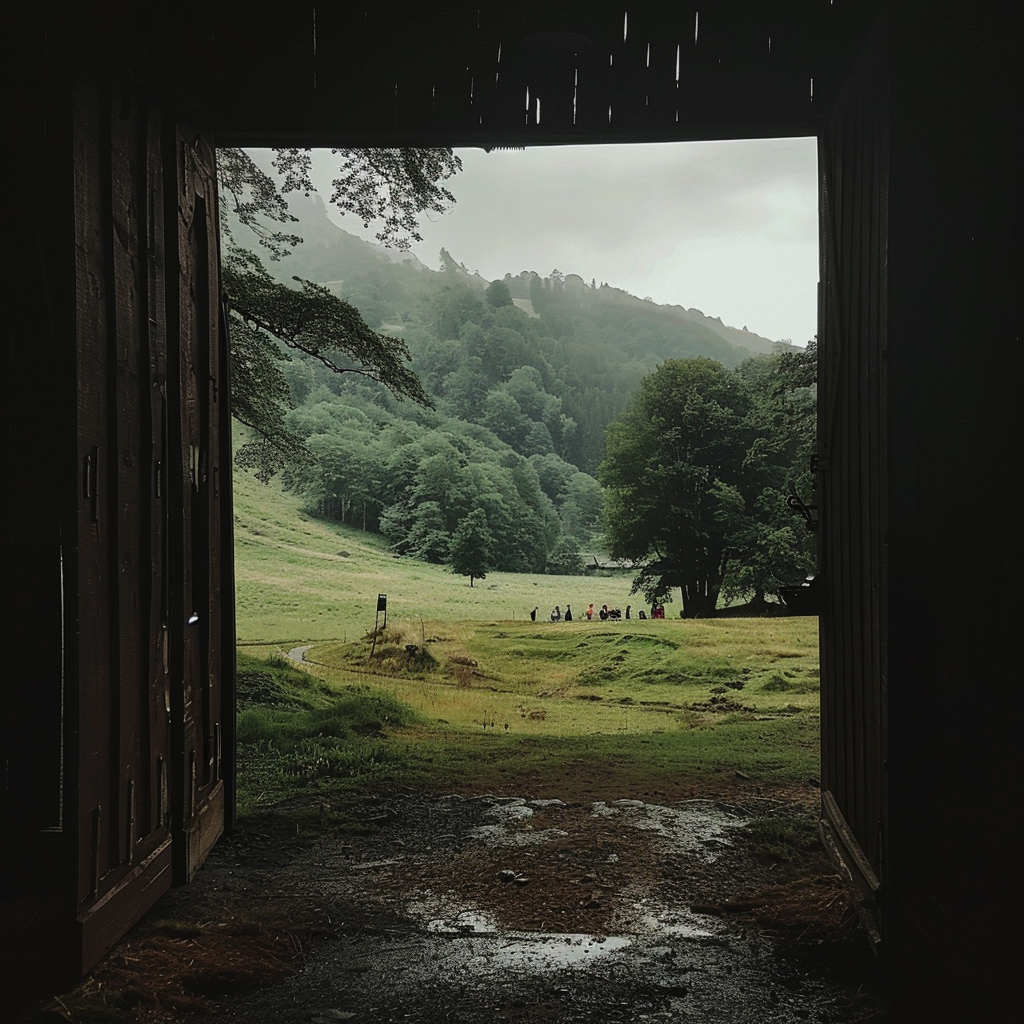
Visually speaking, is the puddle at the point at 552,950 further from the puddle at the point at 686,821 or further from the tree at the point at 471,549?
the tree at the point at 471,549

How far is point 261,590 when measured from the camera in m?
25.8

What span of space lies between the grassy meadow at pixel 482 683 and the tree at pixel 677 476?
78.1 inches

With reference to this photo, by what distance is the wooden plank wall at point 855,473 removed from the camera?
12.2 ft

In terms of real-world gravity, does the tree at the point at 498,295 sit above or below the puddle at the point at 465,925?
above

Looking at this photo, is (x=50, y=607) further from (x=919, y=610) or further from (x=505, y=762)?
(x=505, y=762)

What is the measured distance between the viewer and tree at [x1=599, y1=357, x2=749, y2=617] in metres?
23.7

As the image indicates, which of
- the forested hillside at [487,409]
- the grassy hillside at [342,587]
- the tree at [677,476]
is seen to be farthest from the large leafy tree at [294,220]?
the forested hillside at [487,409]

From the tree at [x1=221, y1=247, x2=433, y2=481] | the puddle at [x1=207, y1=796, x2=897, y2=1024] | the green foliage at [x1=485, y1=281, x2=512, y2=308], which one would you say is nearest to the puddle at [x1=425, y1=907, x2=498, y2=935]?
the puddle at [x1=207, y1=796, x2=897, y2=1024]

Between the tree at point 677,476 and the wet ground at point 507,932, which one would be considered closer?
the wet ground at point 507,932

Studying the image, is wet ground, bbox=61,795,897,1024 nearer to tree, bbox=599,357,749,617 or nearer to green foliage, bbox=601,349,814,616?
green foliage, bbox=601,349,814,616

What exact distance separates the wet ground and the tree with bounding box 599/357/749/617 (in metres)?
18.0

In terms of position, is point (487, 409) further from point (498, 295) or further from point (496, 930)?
point (496, 930)

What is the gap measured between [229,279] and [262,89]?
691 cm

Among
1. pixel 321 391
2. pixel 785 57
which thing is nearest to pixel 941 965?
pixel 785 57
